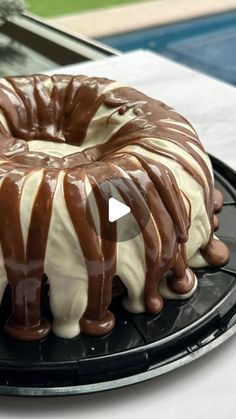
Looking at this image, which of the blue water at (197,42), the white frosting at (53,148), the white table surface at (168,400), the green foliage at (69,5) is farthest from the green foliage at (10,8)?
the green foliage at (69,5)

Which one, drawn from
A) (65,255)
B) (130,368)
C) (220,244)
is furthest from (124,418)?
(220,244)

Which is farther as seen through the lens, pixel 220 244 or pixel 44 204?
pixel 220 244

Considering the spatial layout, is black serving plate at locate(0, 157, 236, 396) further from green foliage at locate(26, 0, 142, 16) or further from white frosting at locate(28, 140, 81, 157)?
green foliage at locate(26, 0, 142, 16)

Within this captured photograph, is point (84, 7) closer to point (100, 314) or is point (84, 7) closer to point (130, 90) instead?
point (130, 90)

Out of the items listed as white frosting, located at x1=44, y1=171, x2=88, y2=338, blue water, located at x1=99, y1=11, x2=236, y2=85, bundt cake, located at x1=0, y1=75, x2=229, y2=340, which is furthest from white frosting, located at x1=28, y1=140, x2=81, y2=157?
blue water, located at x1=99, y1=11, x2=236, y2=85

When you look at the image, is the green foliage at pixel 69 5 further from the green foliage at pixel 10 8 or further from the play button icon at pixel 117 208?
the play button icon at pixel 117 208

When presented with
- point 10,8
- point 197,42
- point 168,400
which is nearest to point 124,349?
point 168,400
